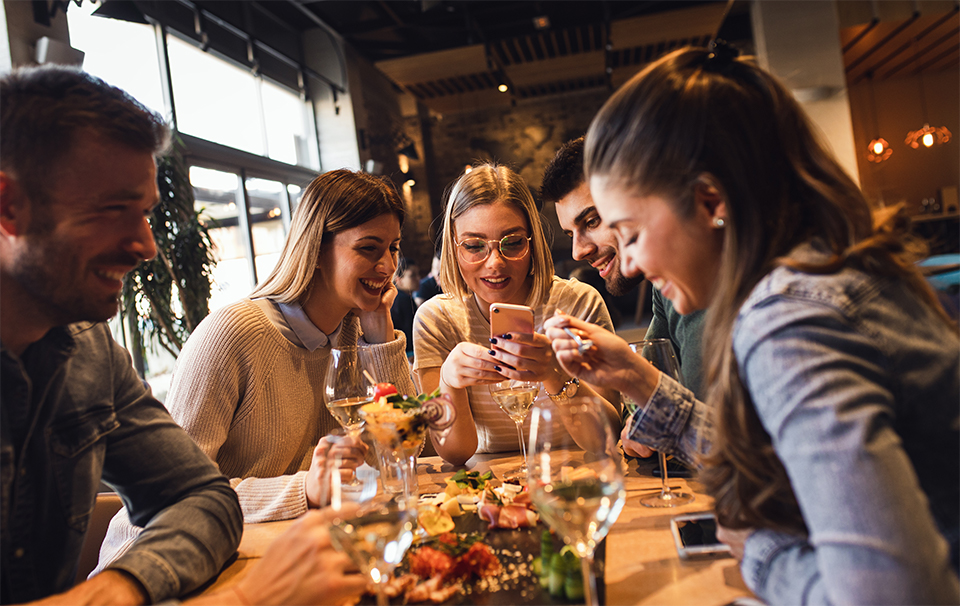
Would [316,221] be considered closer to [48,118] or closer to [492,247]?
[492,247]

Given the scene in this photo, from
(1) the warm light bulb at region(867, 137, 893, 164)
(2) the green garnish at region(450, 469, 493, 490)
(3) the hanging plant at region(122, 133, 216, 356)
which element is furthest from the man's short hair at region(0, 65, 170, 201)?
(1) the warm light bulb at region(867, 137, 893, 164)

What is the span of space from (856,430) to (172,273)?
436 centimetres

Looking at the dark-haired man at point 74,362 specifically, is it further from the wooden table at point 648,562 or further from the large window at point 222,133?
the large window at point 222,133

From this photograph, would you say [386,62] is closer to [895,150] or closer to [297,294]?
[297,294]

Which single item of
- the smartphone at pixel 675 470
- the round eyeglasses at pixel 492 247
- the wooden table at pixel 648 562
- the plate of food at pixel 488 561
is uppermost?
the round eyeglasses at pixel 492 247

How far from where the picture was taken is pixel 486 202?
216 centimetres

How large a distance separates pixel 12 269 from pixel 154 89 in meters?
5.07

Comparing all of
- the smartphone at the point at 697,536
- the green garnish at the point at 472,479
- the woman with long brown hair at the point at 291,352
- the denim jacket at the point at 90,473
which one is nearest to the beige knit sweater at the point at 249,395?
the woman with long brown hair at the point at 291,352

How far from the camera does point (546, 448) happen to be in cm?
86

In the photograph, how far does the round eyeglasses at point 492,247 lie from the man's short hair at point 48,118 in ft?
3.90

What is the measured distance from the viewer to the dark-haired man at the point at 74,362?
1029 millimetres

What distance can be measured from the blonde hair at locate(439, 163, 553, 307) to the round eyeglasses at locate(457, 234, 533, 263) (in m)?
0.07

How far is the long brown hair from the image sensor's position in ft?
2.63

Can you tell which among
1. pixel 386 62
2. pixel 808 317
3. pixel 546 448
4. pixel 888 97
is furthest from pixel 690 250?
pixel 888 97
